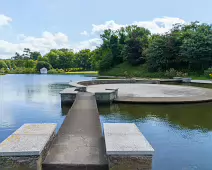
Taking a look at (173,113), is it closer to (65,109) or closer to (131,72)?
(65,109)

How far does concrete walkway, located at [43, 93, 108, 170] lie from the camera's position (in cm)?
257

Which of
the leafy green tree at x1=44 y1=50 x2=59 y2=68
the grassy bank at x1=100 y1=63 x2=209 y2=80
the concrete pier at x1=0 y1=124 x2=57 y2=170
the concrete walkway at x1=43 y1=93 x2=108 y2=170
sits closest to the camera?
the concrete pier at x1=0 y1=124 x2=57 y2=170

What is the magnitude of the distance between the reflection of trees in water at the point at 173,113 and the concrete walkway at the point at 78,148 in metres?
1.93

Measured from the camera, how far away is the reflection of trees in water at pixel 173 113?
16.9ft

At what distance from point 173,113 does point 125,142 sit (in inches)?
158

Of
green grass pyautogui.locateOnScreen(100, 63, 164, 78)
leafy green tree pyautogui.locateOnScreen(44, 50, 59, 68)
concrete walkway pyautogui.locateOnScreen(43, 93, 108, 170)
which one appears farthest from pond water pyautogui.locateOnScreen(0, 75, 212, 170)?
leafy green tree pyautogui.locateOnScreen(44, 50, 59, 68)

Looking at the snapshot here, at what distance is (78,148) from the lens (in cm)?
299

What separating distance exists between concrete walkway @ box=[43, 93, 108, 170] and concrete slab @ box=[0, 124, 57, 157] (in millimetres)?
252

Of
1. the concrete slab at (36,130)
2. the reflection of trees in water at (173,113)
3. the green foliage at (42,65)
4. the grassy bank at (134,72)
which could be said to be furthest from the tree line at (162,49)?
the green foliage at (42,65)

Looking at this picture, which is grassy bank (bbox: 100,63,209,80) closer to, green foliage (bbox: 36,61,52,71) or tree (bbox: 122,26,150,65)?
tree (bbox: 122,26,150,65)

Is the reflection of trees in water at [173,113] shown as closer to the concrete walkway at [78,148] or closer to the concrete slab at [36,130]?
the concrete walkway at [78,148]

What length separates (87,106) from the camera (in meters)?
6.00

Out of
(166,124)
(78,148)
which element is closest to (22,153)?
(78,148)

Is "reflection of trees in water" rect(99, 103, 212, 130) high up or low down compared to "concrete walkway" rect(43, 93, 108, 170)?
down
